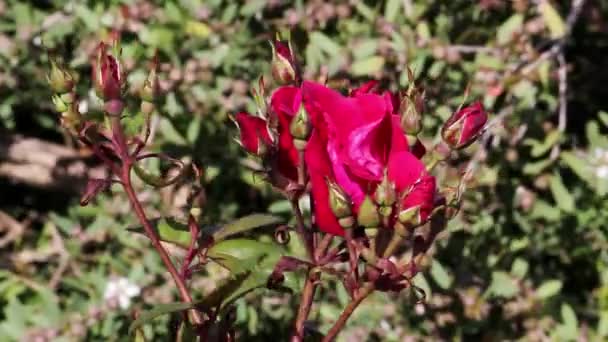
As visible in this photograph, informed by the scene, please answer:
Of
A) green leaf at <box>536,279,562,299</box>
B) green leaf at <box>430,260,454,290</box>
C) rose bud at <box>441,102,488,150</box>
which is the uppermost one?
rose bud at <box>441,102,488,150</box>

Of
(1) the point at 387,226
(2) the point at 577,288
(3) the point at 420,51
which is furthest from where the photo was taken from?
(2) the point at 577,288

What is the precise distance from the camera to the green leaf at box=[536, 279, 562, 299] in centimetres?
213

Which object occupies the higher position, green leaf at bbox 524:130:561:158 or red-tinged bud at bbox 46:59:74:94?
red-tinged bud at bbox 46:59:74:94

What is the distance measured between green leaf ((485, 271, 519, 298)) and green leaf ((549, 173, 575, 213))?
0.20 m

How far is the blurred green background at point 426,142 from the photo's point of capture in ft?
6.97

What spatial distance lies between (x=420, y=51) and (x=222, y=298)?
1.30 metres

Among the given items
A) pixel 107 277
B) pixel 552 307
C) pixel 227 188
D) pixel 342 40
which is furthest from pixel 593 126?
pixel 107 277

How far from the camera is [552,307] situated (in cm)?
225

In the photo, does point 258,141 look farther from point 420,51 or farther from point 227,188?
point 227,188

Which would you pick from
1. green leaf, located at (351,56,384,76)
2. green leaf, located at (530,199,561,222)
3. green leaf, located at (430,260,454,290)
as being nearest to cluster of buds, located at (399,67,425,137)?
green leaf, located at (430,260,454,290)

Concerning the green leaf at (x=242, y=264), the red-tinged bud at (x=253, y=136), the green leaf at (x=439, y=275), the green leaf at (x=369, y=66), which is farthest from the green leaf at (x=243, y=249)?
the green leaf at (x=369, y=66)

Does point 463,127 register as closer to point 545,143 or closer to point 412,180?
point 412,180

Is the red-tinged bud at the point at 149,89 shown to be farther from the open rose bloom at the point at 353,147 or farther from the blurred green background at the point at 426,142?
the blurred green background at the point at 426,142

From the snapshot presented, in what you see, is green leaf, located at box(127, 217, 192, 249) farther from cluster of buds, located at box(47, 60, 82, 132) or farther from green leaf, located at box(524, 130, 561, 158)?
green leaf, located at box(524, 130, 561, 158)
